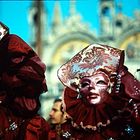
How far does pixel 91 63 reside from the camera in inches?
104

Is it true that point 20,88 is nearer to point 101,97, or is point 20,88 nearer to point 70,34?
point 101,97

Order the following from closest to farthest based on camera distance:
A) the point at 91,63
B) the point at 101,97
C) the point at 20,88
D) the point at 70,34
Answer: the point at 20,88, the point at 101,97, the point at 91,63, the point at 70,34

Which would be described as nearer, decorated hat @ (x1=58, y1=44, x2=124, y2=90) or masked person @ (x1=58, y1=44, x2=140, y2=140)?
masked person @ (x1=58, y1=44, x2=140, y2=140)

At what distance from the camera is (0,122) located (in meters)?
2.39

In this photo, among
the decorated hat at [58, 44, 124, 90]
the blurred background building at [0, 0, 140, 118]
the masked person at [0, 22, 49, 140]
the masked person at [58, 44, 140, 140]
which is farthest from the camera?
the blurred background building at [0, 0, 140, 118]

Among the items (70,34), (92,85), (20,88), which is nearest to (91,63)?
(92,85)

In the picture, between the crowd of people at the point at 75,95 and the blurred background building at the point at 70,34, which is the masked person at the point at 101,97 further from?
the blurred background building at the point at 70,34

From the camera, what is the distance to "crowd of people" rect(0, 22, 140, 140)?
7.79 ft

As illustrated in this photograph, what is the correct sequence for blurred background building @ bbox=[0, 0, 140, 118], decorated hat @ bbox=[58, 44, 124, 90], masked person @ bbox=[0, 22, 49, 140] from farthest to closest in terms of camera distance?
blurred background building @ bbox=[0, 0, 140, 118], decorated hat @ bbox=[58, 44, 124, 90], masked person @ bbox=[0, 22, 49, 140]

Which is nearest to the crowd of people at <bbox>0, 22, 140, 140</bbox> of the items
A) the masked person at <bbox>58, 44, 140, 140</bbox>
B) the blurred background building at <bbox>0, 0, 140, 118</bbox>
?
the masked person at <bbox>58, 44, 140, 140</bbox>

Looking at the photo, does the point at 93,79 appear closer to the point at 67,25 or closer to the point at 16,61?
the point at 16,61

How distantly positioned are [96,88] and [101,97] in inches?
2.7

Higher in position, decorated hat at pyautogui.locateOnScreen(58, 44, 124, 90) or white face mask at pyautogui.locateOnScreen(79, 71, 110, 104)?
decorated hat at pyautogui.locateOnScreen(58, 44, 124, 90)

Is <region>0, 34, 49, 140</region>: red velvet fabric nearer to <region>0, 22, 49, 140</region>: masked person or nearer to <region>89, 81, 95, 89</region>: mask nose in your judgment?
<region>0, 22, 49, 140</region>: masked person
